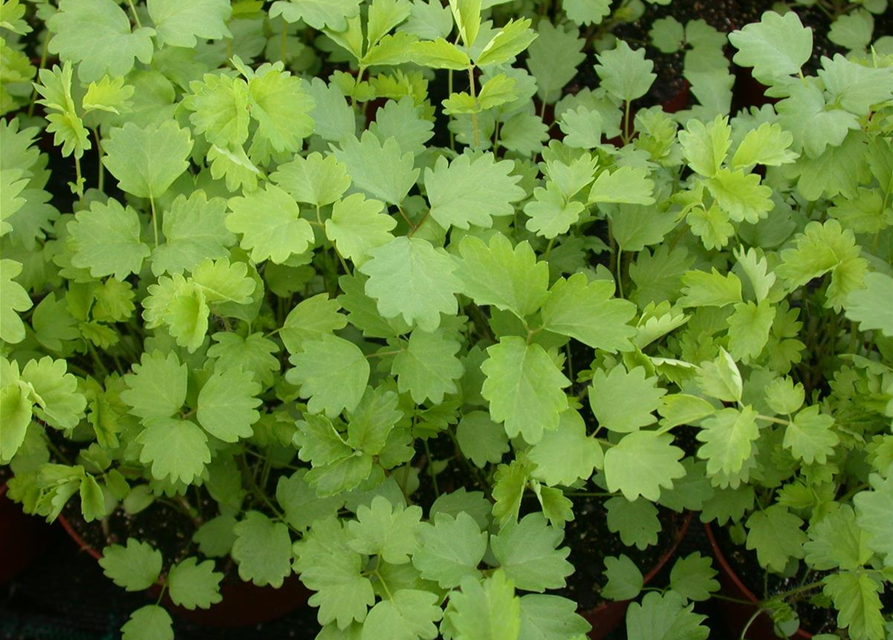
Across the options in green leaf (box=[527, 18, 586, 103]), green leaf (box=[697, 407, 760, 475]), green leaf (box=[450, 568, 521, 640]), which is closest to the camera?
green leaf (box=[450, 568, 521, 640])

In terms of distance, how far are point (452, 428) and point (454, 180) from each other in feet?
1.36

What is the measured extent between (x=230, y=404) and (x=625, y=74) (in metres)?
0.69

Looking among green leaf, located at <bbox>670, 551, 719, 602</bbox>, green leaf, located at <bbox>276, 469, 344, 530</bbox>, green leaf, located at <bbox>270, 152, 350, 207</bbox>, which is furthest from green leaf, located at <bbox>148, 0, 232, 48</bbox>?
green leaf, located at <bbox>670, 551, 719, 602</bbox>

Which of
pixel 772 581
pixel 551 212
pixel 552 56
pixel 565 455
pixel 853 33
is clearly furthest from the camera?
pixel 853 33

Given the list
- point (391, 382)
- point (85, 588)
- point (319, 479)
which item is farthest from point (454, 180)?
point (85, 588)

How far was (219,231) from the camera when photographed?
0.95 meters

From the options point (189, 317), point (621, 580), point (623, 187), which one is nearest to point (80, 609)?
point (189, 317)

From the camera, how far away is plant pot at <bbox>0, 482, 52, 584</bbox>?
4.25 feet

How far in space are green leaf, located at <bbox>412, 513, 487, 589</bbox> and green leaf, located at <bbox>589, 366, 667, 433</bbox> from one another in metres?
0.17

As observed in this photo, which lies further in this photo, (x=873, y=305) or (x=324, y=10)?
(x=324, y=10)

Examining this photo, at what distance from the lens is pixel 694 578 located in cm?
108

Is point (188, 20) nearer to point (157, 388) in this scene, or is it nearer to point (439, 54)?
point (439, 54)

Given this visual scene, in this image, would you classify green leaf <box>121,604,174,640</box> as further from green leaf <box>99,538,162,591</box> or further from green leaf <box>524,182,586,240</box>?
green leaf <box>524,182,586,240</box>

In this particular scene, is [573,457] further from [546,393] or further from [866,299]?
[866,299]
